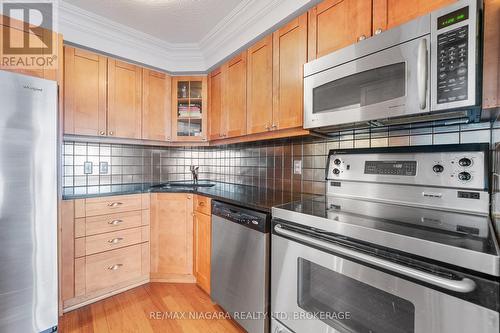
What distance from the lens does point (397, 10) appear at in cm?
108

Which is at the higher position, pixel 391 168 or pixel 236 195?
pixel 391 168

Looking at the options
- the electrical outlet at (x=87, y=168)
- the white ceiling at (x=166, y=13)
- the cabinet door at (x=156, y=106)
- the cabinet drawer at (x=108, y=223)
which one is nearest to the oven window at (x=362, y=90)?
the white ceiling at (x=166, y=13)

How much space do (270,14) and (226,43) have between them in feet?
1.86

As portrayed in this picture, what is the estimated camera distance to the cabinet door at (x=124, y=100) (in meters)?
2.12

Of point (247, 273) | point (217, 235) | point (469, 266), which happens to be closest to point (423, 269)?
point (469, 266)

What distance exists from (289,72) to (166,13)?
1165 millimetres

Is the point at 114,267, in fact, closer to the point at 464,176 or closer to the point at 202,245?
the point at 202,245

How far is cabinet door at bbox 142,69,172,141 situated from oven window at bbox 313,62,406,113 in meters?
1.70

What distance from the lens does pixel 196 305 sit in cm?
185

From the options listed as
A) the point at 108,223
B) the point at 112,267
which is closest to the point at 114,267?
the point at 112,267

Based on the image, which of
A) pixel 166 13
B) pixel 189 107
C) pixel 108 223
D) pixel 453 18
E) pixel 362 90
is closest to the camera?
pixel 453 18

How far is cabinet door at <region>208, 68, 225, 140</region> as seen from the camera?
2279mm

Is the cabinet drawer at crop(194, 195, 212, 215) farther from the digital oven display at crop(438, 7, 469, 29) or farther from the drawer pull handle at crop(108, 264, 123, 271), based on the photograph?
the digital oven display at crop(438, 7, 469, 29)

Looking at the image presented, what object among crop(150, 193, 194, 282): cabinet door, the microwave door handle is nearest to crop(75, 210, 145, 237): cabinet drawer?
crop(150, 193, 194, 282): cabinet door
